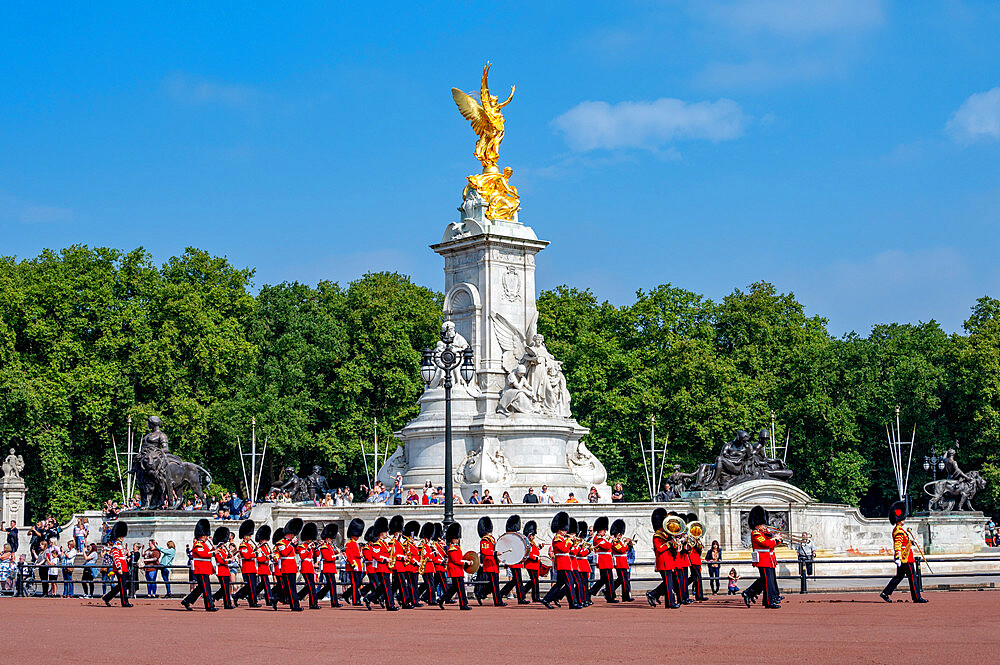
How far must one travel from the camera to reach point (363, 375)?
60.2 metres

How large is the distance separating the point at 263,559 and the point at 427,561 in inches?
105

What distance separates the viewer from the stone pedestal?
4097 cm

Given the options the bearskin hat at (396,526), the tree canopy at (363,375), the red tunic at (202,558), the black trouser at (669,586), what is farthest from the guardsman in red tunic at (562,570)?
the tree canopy at (363,375)

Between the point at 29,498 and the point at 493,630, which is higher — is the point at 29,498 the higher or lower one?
the higher one

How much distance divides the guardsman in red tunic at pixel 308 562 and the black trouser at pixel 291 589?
45 cm

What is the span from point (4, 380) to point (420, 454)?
62.1ft

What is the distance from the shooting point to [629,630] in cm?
1903

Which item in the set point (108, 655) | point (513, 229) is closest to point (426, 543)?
point (108, 655)

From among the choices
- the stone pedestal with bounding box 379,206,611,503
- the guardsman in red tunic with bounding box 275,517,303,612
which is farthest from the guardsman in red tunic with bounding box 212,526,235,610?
the stone pedestal with bounding box 379,206,611,503

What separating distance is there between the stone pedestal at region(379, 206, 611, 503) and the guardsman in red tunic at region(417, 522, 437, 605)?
14.4m

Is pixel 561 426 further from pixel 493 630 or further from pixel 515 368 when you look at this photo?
pixel 493 630

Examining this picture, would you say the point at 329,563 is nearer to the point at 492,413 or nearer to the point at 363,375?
the point at 492,413

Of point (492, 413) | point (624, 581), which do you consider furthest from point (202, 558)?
point (492, 413)

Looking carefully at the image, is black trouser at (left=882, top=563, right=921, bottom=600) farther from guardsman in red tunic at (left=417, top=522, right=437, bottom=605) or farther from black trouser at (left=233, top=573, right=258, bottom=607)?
black trouser at (left=233, top=573, right=258, bottom=607)
